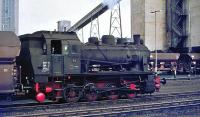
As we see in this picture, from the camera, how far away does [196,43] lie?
197ft

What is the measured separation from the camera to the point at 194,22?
60.6 m

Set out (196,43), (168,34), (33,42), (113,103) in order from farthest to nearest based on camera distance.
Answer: (168,34), (196,43), (113,103), (33,42)

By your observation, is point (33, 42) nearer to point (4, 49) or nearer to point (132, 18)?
point (4, 49)

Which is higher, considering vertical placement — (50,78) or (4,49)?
(4,49)

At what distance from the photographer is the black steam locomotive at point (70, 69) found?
16.4m

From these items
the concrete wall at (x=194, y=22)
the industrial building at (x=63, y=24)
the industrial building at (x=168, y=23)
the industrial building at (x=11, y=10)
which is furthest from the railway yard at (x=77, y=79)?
the industrial building at (x=11, y=10)

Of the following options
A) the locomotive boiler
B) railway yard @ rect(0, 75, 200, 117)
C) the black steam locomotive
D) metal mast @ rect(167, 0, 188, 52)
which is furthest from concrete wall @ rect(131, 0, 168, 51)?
the locomotive boiler

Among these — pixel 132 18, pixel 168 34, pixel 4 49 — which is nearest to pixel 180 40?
pixel 168 34

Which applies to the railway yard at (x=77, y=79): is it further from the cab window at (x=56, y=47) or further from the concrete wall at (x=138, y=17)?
the concrete wall at (x=138, y=17)

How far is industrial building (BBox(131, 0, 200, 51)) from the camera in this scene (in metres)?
61.4

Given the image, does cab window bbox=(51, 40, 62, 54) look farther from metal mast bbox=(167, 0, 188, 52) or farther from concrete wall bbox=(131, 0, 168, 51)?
metal mast bbox=(167, 0, 188, 52)

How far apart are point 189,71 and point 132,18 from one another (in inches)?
935

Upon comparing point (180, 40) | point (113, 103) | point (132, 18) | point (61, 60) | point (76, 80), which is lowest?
point (113, 103)

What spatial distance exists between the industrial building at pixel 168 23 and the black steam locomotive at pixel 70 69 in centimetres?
4335
